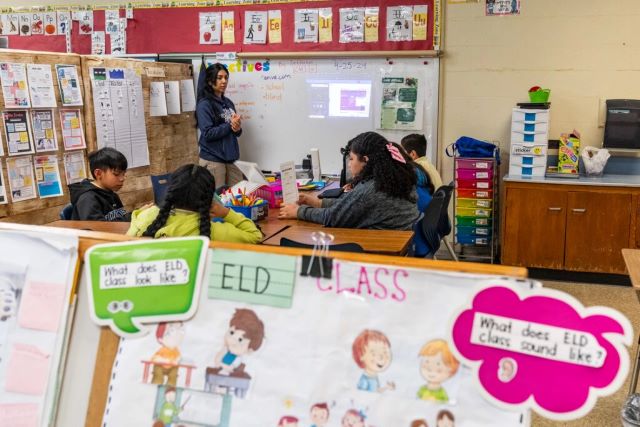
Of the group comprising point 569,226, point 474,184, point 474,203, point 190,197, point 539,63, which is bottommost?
point 569,226

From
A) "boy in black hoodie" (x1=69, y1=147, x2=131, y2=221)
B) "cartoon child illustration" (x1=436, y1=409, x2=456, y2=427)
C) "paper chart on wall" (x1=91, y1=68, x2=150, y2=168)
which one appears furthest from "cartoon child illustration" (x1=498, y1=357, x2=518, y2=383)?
"paper chart on wall" (x1=91, y1=68, x2=150, y2=168)

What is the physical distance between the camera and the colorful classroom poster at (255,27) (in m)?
5.59

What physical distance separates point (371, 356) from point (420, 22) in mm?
4451

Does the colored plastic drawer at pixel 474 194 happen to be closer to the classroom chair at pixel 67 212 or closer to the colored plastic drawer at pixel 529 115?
the colored plastic drawer at pixel 529 115

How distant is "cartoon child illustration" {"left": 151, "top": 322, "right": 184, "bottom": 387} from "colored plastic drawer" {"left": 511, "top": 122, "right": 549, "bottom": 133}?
13.4 feet

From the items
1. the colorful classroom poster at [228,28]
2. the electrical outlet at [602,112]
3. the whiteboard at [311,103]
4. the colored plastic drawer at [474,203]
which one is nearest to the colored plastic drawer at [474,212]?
the colored plastic drawer at [474,203]

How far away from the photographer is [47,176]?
4281 millimetres

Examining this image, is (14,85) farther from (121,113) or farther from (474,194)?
(474,194)

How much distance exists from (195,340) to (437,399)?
0.45 meters

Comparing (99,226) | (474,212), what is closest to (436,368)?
(99,226)

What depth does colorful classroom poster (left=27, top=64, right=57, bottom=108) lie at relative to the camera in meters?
4.08

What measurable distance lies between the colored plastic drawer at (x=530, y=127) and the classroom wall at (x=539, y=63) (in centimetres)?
31

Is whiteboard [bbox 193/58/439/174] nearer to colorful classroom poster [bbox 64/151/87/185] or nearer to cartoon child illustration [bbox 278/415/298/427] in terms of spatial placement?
colorful classroom poster [bbox 64/151/87/185]

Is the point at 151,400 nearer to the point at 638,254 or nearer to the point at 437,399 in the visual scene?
the point at 437,399
